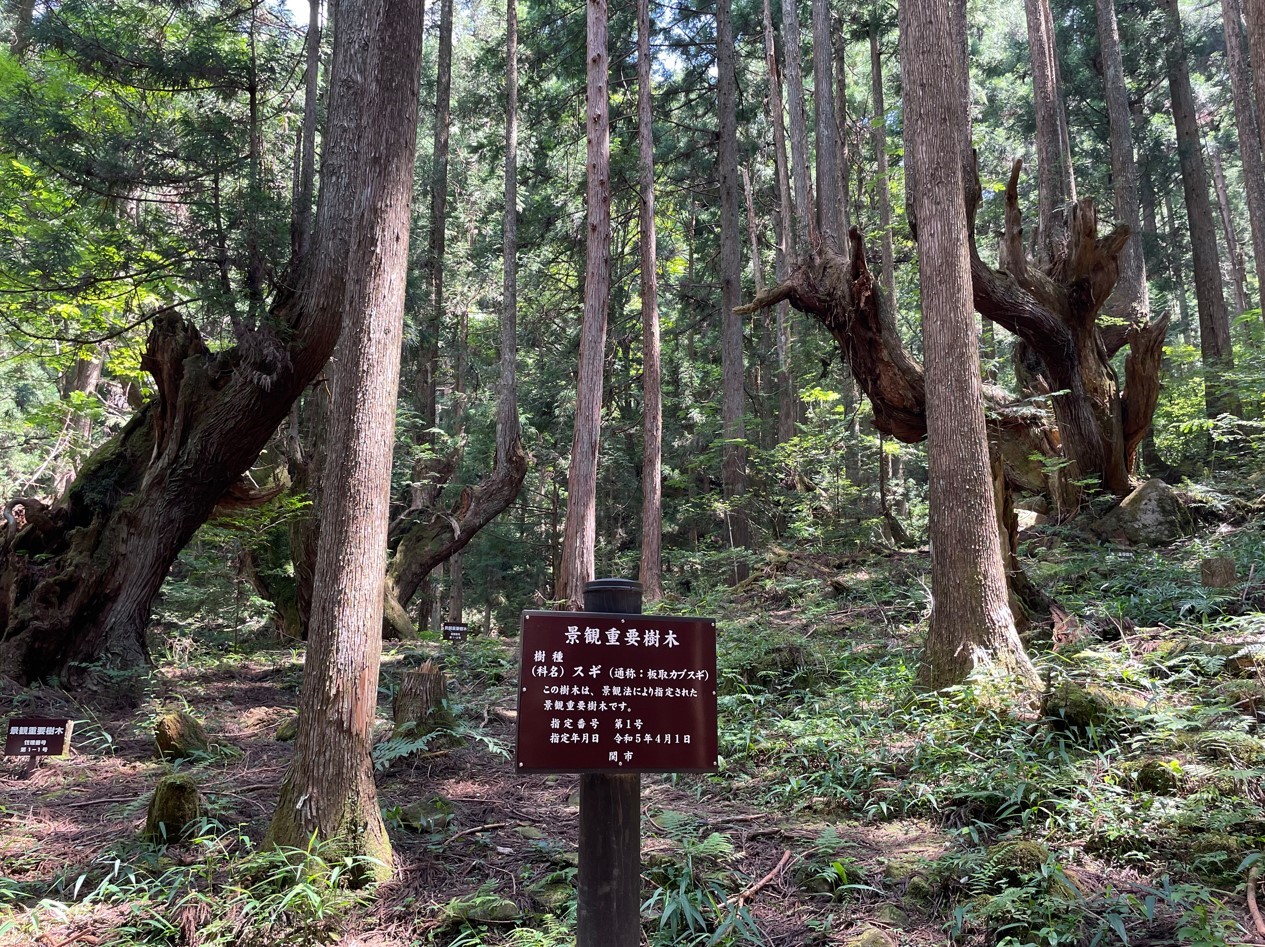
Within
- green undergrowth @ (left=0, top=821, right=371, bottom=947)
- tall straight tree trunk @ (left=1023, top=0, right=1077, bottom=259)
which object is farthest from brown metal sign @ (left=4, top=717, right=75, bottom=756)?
tall straight tree trunk @ (left=1023, top=0, right=1077, bottom=259)

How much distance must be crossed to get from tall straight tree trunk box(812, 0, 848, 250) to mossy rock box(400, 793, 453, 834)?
8817mm

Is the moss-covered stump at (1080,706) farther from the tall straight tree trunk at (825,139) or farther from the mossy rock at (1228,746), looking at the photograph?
the tall straight tree trunk at (825,139)

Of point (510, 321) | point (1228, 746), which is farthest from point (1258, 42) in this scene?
point (510, 321)

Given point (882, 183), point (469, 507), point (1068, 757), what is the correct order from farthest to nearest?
1. point (882, 183)
2. point (469, 507)
3. point (1068, 757)

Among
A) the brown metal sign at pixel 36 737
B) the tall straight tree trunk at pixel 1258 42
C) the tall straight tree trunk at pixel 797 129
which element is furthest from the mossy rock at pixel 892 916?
the tall straight tree trunk at pixel 797 129

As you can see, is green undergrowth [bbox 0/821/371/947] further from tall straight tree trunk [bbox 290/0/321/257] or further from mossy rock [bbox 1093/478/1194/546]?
mossy rock [bbox 1093/478/1194/546]

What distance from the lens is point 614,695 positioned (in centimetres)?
277

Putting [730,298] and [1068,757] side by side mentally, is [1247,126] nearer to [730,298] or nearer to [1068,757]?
[730,298]

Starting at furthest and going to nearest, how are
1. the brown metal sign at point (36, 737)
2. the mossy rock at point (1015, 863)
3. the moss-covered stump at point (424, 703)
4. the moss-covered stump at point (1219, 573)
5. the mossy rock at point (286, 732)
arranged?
the moss-covered stump at point (1219, 573)
the mossy rock at point (286, 732)
the moss-covered stump at point (424, 703)
the brown metal sign at point (36, 737)
the mossy rock at point (1015, 863)

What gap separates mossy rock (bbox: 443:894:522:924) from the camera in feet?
11.8

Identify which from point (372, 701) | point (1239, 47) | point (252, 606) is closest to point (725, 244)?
point (1239, 47)

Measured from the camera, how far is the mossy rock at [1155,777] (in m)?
4.06

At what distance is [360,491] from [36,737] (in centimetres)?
368

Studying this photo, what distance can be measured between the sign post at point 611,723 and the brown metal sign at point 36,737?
16.6ft
